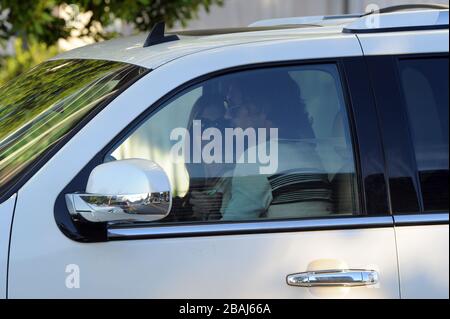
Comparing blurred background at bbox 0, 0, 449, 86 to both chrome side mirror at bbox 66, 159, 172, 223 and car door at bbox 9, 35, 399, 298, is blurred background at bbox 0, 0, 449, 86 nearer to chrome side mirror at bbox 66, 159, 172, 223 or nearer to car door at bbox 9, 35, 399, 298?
car door at bbox 9, 35, 399, 298

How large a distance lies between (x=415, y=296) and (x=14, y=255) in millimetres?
1244

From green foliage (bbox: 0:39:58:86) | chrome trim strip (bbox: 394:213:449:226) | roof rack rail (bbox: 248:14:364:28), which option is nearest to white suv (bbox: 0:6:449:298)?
chrome trim strip (bbox: 394:213:449:226)

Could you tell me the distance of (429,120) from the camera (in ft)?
10.0

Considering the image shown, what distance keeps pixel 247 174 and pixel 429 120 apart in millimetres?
618

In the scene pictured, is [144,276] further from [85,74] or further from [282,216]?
[85,74]

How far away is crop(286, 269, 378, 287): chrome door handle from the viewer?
292 cm

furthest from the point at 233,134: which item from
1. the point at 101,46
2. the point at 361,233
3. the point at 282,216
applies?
the point at 101,46

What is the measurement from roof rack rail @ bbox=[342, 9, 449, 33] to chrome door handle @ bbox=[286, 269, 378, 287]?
83 centimetres

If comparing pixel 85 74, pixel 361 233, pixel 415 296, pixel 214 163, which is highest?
pixel 85 74

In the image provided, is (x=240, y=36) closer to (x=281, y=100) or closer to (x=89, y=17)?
(x=281, y=100)

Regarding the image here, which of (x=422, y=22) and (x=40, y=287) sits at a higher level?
(x=422, y=22)

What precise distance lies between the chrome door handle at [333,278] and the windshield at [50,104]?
2.76ft

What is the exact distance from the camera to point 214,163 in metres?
3.10

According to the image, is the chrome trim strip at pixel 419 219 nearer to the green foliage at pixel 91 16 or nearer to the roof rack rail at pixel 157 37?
the roof rack rail at pixel 157 37
